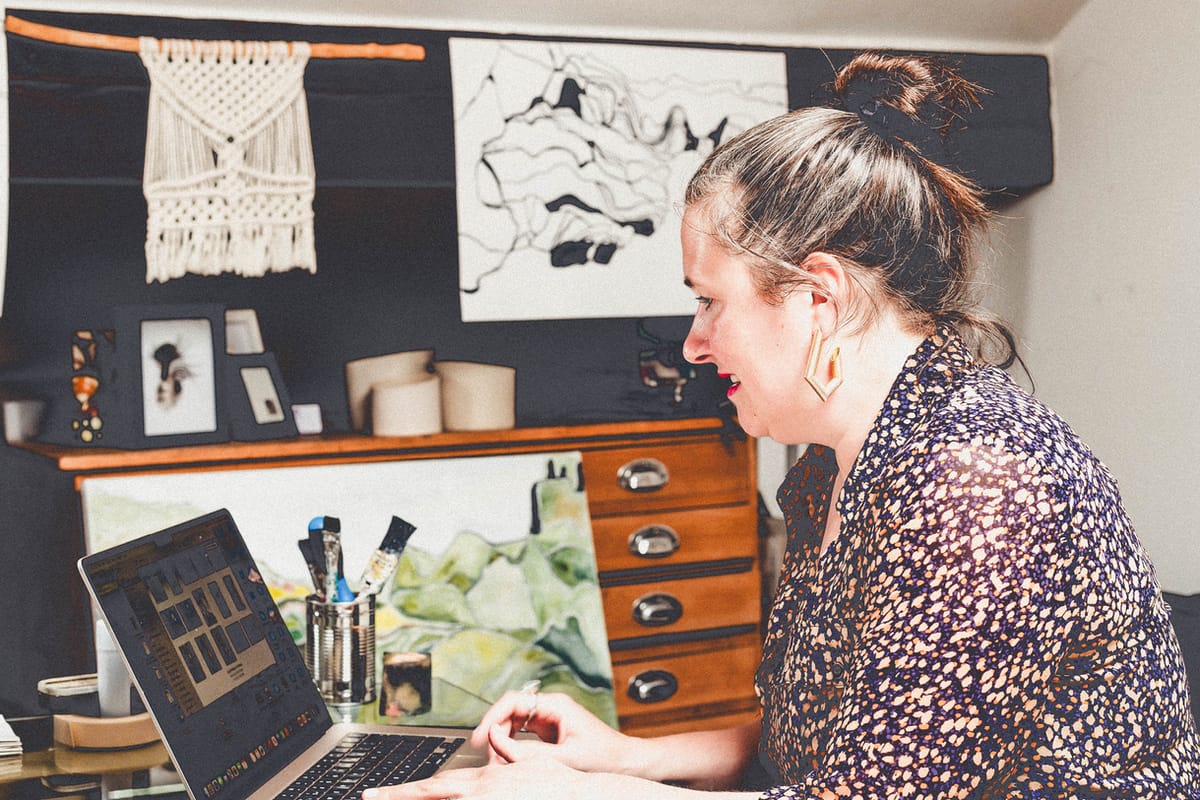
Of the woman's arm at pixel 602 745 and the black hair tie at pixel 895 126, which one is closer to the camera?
the black hair tie at pixel 895 126

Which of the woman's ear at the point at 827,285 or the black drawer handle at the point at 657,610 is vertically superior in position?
the woman's ear at the point at 827,285

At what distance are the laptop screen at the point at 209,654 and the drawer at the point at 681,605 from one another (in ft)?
4.50

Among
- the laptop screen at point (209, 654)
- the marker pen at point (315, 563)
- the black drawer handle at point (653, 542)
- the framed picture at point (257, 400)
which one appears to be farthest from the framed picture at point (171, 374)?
the laptop screen at point (209, 654)

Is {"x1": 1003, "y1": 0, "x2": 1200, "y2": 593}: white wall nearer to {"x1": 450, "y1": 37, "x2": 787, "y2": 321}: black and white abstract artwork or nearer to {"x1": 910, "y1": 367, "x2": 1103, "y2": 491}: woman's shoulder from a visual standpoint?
{"x1": 450, "y1": 37, "x2": 787, "y2": 321}: black and white abstract artwork

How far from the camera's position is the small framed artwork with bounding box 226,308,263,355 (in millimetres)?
2660

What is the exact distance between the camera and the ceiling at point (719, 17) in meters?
2.60

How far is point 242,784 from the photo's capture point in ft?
3.84

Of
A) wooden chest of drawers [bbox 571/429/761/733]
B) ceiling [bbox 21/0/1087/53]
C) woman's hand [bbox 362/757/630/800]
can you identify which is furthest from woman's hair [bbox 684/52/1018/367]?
ceiling [bbox 21/0/1087/53]

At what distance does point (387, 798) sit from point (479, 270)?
5.84ft

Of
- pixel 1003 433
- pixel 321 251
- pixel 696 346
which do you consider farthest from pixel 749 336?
pixel 321 251

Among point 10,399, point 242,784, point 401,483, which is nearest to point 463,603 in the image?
point 401,483

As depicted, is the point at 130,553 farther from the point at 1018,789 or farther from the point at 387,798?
the point at 1018,789

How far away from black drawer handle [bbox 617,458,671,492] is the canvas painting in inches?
4.7

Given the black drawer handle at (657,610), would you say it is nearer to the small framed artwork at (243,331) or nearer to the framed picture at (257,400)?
the framed picture at (257,400)
